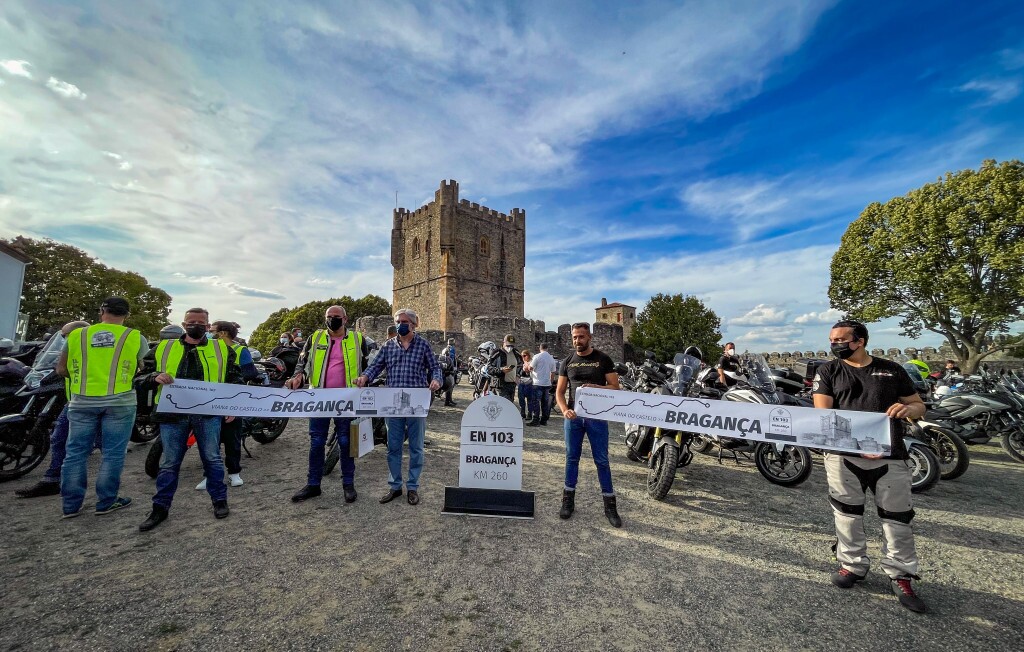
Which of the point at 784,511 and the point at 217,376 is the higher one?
the point at 217,376

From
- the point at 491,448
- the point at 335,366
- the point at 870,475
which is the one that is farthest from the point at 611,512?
the point at 335,366

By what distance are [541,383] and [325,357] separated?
5022 mm

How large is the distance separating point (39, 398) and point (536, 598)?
5942 mm

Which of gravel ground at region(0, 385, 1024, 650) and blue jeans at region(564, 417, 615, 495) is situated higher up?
blue jeans at region(564, 417, 615, 495)

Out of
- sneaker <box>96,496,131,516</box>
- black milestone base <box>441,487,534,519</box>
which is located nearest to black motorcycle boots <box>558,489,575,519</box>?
black milestone base <box>441,487,534,519</box>

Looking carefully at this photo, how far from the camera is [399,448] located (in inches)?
163

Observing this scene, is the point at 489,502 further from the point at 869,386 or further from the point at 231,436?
the point at 869,386

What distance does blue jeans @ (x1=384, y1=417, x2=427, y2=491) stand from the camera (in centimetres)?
412

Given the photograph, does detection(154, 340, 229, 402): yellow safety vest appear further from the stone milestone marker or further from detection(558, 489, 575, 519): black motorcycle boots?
A: detection(558, 489, 575, 519): black motorcycle boots

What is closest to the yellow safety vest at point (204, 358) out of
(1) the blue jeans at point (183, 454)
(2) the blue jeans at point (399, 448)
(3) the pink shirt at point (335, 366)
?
(1) the blue jeans at point (183, 454)

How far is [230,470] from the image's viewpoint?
15.0 feet

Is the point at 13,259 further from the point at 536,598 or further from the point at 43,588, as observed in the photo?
the point at 536,598

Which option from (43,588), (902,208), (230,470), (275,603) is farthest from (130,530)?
(902,208)

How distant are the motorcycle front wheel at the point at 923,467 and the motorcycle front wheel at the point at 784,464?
1.11 meters
